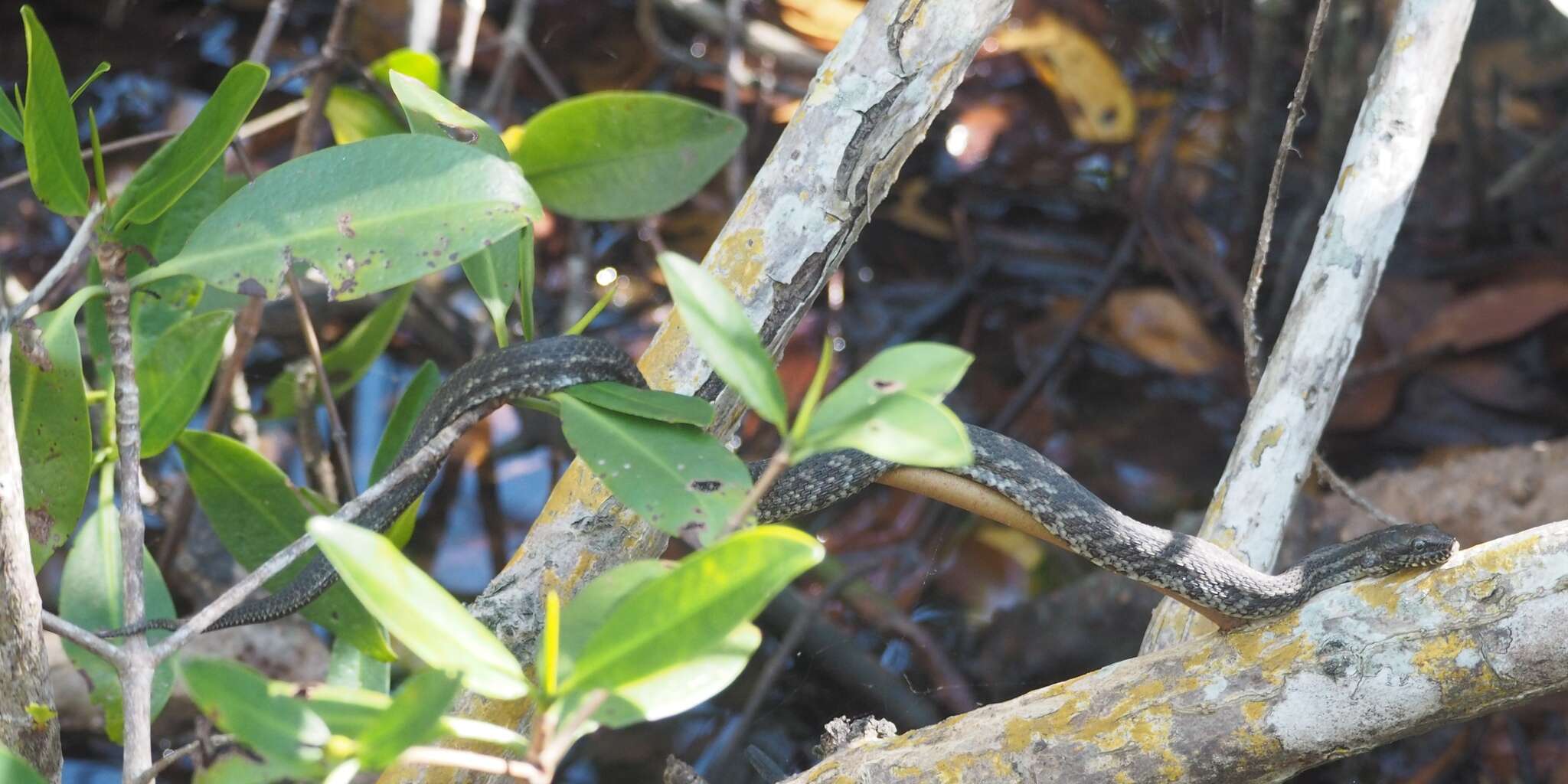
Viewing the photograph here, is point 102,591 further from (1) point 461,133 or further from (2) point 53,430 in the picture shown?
(1) point 461,133

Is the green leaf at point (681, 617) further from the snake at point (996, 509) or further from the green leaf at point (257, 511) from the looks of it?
the green leaf at point (257, 511)

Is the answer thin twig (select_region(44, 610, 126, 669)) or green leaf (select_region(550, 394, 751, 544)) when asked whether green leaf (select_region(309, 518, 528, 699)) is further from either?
thin twig (select_region(44, 610, 126, 669))

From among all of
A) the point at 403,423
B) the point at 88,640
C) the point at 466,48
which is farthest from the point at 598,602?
the point at 466,48

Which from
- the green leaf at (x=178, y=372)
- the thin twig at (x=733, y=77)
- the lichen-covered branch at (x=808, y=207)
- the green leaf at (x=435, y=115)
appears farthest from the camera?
the thin twig at (x=733, y=77)

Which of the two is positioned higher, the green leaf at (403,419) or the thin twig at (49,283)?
the green leaf at (403,419)

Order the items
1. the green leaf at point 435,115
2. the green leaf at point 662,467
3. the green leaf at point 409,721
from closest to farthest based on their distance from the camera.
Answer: the green leaf at point 409,721 → the green leaf at point 662,467 → the green leaf at point 435,115

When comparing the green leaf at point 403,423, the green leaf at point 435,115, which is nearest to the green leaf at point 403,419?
the green leaf at point 403,423

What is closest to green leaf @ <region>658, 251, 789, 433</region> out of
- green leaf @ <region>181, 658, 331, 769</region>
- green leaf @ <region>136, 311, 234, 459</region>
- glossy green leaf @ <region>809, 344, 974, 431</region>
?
glossy green leaf @ <region>809, 344, 974, 431</region>
